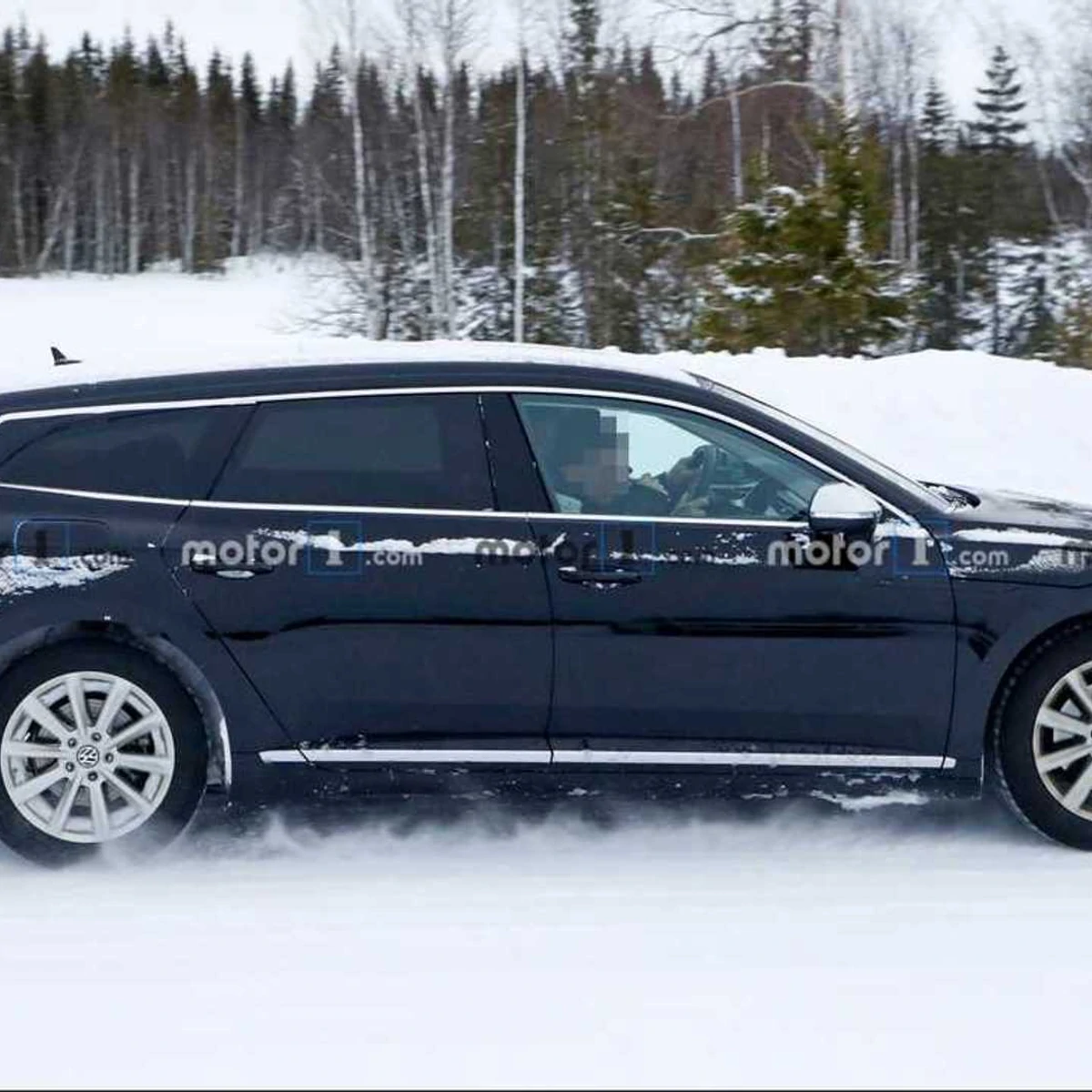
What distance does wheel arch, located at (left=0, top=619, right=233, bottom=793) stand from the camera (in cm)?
453

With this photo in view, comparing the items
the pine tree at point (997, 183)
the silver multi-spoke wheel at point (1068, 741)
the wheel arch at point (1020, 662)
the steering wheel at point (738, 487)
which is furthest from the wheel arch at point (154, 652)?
the pine tree at point (997, 183)

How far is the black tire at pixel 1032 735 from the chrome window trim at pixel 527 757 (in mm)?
602

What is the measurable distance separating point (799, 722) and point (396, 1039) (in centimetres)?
174

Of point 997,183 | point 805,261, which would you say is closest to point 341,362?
point 805,261

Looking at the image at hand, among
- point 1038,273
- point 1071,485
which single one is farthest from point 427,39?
point 1038,273

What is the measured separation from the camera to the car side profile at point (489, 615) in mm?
4535

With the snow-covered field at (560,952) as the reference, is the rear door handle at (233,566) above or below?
above

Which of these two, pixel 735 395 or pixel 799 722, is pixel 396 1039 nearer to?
pixel 799 722

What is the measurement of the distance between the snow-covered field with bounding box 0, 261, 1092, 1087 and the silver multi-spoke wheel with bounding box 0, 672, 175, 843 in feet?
0.57

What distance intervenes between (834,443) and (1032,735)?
110 cm

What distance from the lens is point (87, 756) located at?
14.9 ft

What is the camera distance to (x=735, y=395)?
4.84 m

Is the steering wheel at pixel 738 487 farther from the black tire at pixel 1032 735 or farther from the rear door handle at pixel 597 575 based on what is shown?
the black tire at pixel 1032 735

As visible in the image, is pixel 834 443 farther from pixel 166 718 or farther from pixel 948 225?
pixel 948 225
